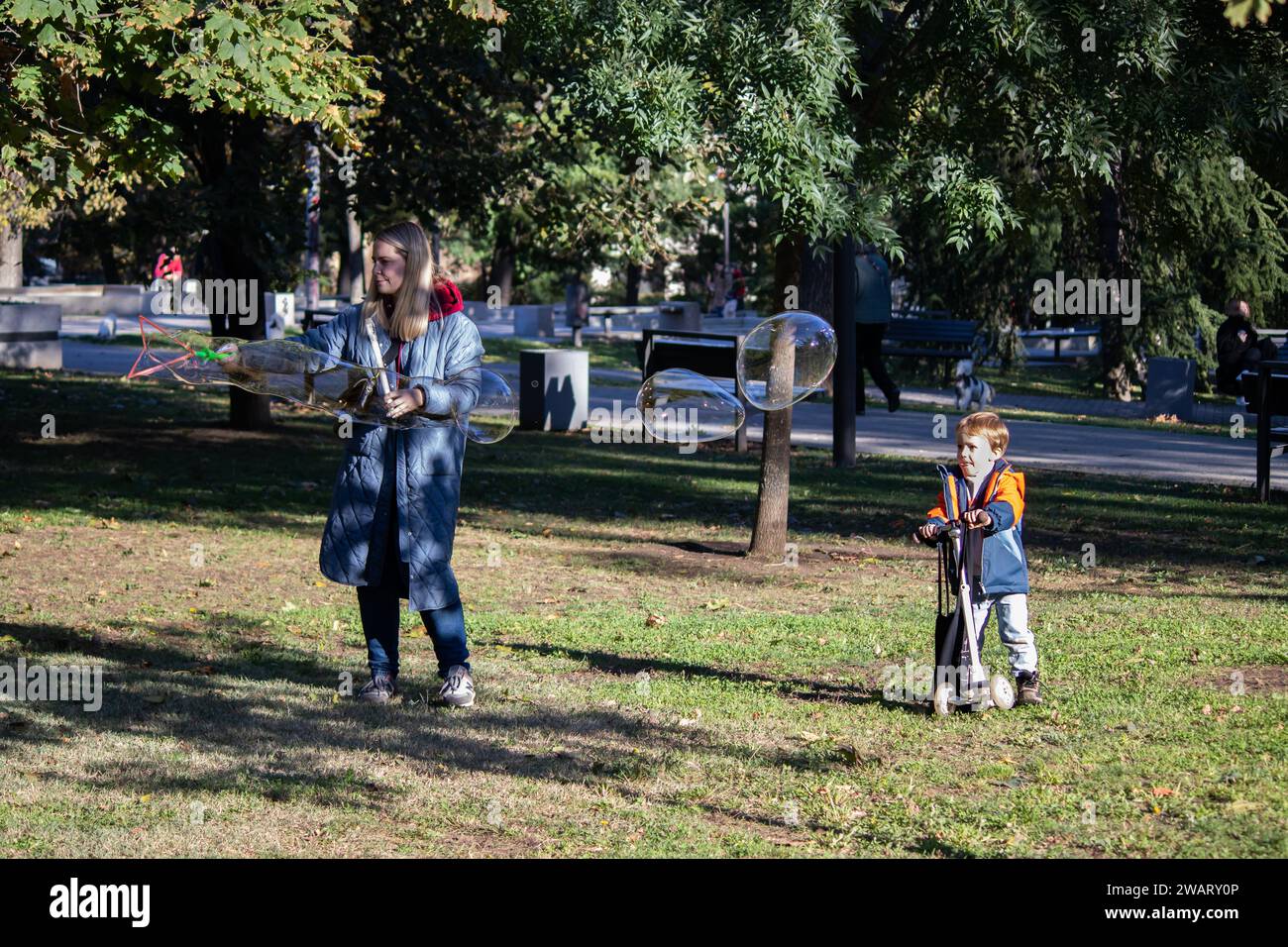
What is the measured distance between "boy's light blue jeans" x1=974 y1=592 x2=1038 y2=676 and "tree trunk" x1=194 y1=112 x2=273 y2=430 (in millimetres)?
8854

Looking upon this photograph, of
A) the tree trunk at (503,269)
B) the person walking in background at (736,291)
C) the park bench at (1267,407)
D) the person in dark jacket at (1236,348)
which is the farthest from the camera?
the tree trunk at (503,269)

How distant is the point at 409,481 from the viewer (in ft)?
20.9

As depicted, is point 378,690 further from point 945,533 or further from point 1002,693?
point 1002,693

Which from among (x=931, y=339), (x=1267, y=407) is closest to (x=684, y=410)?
(x=1267, y=407)

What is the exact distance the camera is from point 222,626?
8484 mm

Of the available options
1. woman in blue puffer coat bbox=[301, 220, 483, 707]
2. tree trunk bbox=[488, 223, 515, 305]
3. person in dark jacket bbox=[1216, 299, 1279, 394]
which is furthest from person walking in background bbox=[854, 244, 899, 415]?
tree trunk bbox=[488, 223, 515, 305]

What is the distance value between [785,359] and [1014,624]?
300 centimetres

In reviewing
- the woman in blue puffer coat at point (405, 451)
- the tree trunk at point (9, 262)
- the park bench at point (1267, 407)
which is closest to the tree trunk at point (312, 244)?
the tree trunk at point (9, 262)

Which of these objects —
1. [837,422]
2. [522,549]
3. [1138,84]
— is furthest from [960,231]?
[837,422]

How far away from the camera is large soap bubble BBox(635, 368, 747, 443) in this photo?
9438 mm

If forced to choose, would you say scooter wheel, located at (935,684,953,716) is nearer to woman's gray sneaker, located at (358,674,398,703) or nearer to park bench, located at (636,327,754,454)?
woman's gray sneaker, located at (358,674,398,703)

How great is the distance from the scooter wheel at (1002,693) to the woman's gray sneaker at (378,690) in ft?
8.49

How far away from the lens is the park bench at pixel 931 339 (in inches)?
906

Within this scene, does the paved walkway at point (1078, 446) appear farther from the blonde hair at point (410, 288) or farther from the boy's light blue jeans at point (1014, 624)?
the blonde hair at point (410, 288)
